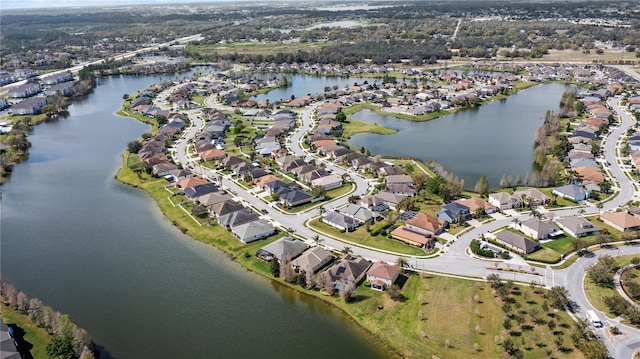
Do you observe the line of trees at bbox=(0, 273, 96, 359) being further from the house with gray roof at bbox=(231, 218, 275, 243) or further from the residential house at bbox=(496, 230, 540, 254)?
the residential house at bbox=(496, 230, 540, 254)

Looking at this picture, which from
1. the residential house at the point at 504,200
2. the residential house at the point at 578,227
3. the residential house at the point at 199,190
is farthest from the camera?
the residential house at the point at 199,190

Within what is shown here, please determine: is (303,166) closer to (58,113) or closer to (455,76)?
(58,113)

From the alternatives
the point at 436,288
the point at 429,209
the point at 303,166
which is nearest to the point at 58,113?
the point at 303,166

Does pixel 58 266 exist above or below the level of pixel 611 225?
below

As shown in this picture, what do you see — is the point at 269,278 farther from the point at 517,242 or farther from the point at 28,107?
the point at 28,107

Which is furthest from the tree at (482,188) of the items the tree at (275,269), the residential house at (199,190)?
the residential house at (199,190)

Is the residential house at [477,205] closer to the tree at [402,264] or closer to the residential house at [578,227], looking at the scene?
the residential house at [578,227]

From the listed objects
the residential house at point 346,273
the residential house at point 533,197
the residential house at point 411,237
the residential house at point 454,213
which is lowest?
the residential house at point 346,273
